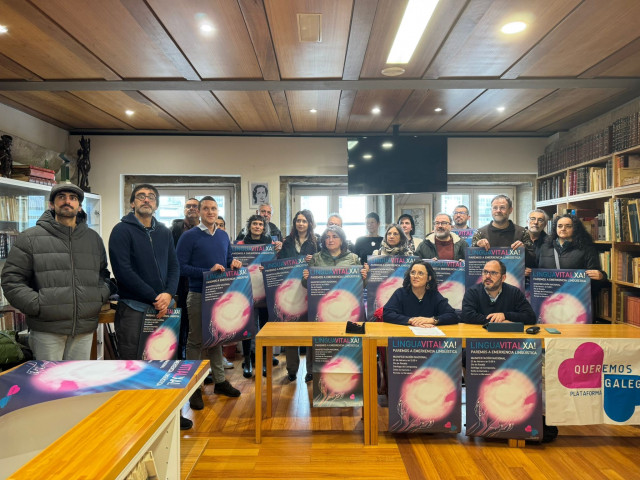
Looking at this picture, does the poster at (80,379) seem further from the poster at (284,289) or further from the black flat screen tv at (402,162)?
the black flat screen tv at (402,162)

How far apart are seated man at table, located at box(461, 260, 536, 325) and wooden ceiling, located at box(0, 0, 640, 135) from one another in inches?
66.8

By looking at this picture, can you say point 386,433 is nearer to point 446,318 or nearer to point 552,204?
point 446,318

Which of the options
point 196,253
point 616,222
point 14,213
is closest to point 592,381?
point 616,222

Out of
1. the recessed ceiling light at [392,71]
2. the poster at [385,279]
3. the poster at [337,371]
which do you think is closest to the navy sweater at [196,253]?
the poster at [337,371]

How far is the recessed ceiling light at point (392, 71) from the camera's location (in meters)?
3.58

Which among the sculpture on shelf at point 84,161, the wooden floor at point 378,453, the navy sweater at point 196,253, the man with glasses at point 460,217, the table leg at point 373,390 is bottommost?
the wooden floor at point 378,453

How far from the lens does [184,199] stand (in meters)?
6.46

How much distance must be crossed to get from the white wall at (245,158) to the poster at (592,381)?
13.2ft

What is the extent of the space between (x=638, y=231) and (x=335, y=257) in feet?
9.37

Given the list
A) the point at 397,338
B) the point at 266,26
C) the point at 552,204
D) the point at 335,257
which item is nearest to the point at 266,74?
the point at 266,26

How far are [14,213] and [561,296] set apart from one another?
16.6 ft

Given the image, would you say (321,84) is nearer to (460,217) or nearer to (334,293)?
(334,293)

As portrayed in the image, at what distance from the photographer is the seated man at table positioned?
2.98 metres

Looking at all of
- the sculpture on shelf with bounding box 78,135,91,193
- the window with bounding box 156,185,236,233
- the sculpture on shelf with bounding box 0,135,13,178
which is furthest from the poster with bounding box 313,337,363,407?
the sculpture on shelf with bounding box 78,135,91,193
